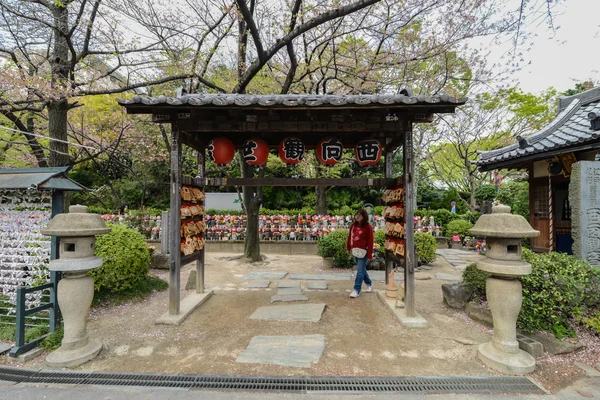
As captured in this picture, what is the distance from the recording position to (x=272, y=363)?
12.5 feet

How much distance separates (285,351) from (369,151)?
3.71 metres

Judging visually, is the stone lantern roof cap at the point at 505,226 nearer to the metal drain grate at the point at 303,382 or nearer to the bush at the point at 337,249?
the metal drain grate at the point at 303,382

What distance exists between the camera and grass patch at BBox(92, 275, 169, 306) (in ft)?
19.9

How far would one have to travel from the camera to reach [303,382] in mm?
3426

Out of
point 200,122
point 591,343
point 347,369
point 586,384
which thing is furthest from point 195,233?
point 591,343

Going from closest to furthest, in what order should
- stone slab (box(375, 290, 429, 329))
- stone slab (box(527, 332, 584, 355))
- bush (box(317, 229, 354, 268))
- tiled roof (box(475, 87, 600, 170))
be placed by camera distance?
stone slab (box(527, 332, 584, 355)), stone slab (box(375, 290, 429, 329)), tiled roof (box(475, 87, 600, 170)), bush (box(317, 229, 354, 268))

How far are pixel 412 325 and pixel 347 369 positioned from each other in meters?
1.79

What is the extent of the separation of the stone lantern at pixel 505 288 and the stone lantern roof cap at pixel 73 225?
5.35m

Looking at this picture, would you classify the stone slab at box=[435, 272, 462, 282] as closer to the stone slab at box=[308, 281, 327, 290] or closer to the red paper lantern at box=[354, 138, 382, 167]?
the stone slab at box=[308, 281, 327, 290]

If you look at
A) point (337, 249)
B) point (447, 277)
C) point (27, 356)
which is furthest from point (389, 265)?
point (27, 356)

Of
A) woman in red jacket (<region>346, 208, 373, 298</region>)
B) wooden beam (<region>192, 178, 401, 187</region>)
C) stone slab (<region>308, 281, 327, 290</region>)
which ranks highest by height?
wooden beam (<region>192, 178, 401, 187</region>)

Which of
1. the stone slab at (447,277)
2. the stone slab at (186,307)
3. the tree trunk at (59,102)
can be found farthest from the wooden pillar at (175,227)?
the stone slab at (447,277)

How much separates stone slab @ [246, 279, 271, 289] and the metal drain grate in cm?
403

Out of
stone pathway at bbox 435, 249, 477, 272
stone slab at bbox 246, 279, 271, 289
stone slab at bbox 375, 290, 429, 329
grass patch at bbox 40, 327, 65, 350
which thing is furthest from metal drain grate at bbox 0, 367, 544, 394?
stone pathway at bbox 435, 249, 477, 272
